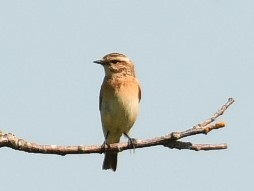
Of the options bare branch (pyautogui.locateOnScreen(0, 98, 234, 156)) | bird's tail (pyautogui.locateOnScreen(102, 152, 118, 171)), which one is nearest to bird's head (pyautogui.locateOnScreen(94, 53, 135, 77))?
bird's tail (pyautogui.locateOnScreen(102, 152, 118, 171))

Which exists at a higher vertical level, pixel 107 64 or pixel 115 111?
pixel 107 64

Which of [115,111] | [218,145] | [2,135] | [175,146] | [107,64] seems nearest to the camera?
[2,135]

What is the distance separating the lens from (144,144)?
6.51m

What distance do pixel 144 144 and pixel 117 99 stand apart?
13.5ft

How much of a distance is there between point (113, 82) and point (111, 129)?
1000mm

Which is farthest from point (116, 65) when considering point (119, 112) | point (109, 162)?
point (109, 162)

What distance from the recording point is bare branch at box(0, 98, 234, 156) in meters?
5.76

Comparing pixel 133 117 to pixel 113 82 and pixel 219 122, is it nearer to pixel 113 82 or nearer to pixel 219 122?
pixel 113 82

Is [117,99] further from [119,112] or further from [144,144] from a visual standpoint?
[144,144]

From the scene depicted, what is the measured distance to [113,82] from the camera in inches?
434

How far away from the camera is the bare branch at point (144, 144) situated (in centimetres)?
576

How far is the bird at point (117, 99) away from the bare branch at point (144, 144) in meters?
3.33

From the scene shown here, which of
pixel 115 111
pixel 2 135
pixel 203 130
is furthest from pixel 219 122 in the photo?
pixel 115 111

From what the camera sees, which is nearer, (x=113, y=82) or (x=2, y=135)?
(x=2, y=135)
